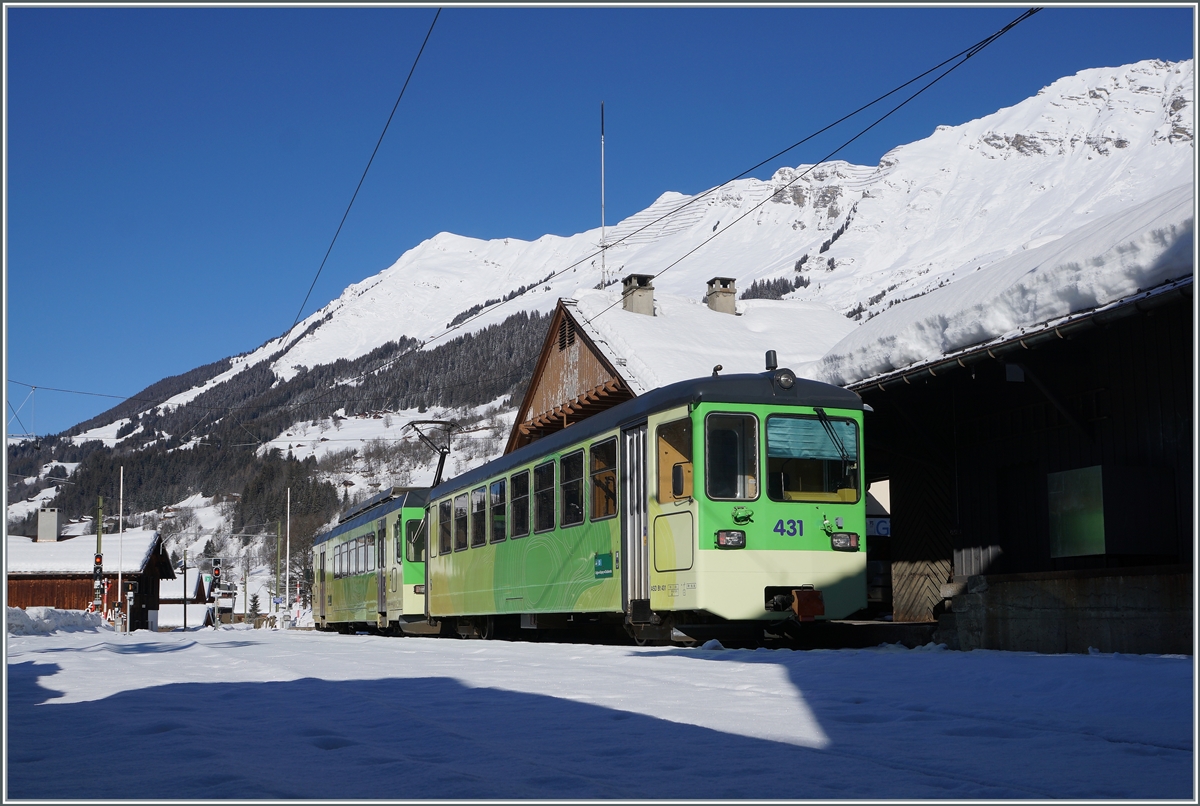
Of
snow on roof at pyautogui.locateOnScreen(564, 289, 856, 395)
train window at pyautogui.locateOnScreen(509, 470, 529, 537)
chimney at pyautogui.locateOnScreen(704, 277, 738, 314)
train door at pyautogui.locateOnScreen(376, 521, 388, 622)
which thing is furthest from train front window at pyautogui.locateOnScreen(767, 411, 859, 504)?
chimney at pyautogui.locateOnScreen(704, 277, 738, 314)

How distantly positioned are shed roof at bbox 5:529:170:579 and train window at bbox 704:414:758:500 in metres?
51.0

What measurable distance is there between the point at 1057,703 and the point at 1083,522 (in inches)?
252

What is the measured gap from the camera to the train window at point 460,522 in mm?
19188

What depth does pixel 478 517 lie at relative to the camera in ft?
60.5

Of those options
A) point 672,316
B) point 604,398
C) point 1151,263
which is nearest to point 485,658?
point 1151,263

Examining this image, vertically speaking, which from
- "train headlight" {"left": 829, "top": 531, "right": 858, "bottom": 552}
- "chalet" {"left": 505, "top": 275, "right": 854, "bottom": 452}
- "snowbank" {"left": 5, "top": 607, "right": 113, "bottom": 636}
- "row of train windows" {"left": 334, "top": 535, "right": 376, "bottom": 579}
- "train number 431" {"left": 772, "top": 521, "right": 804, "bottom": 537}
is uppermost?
"chalet" {"left": 505, "top": 275, "right": 854, "bottom": 452}

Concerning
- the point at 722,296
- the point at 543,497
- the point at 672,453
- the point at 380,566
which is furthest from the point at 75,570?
the point at 672,453

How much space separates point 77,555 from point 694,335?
43.9 meters

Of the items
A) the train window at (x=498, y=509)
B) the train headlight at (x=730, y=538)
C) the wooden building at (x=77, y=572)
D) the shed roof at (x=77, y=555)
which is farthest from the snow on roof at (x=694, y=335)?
the shed roof at (x=77, y=555)

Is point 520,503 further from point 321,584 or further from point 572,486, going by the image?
point 321,584

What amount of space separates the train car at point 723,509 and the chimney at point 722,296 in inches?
762

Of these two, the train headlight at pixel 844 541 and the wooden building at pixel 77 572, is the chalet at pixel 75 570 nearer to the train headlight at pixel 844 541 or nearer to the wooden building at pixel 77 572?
the wooden building at pixel 77 572

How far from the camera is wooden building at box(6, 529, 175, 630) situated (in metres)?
59.1

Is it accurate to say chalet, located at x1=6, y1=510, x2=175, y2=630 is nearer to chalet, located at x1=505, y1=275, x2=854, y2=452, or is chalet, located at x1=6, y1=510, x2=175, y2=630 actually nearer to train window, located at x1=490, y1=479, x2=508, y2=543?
chalet, located at x1=505, y1=275, x2=854, y2=452
